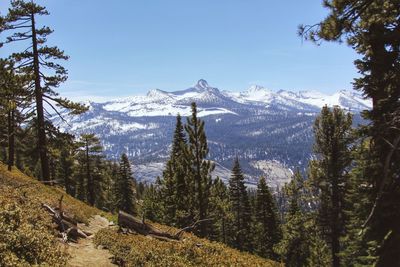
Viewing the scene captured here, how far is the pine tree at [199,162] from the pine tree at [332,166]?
9.11 m

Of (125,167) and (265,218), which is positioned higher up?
(125,167)

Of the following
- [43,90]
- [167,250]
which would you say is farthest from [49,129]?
[167,250]

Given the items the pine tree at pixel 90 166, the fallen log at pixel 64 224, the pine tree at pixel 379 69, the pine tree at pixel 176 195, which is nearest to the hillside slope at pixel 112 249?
the fallen log at pixel 64 224

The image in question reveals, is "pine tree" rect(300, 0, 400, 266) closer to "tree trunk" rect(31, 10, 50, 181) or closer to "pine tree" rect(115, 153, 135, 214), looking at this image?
"tree trunk" rect(31, 10, 50, 181)

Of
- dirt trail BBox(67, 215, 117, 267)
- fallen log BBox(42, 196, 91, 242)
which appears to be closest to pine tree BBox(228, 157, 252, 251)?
fallen log BBox(42, 196, 91, 242)

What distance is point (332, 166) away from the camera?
27.0 metres

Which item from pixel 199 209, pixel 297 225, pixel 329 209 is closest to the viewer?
pixel 329 209

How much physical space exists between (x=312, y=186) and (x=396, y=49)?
Result: 1619 cm

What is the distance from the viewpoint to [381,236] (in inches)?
644

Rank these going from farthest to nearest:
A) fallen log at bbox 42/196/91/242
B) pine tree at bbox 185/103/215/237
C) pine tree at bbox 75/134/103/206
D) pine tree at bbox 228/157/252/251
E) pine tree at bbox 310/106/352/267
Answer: pine tree at bbox 228/157/252/251, pine tree at bbox 75/134/103/206, pine tree at bbox 185/103/215/237, pine tree at bbox 310/106/352/267, fallen log at bbox 42/196/91/242

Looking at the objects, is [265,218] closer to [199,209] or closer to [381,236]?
[199,209]

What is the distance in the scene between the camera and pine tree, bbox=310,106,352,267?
27.0 metres

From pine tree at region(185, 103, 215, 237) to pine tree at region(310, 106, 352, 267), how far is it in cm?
911

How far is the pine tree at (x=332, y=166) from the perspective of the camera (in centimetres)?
2697
